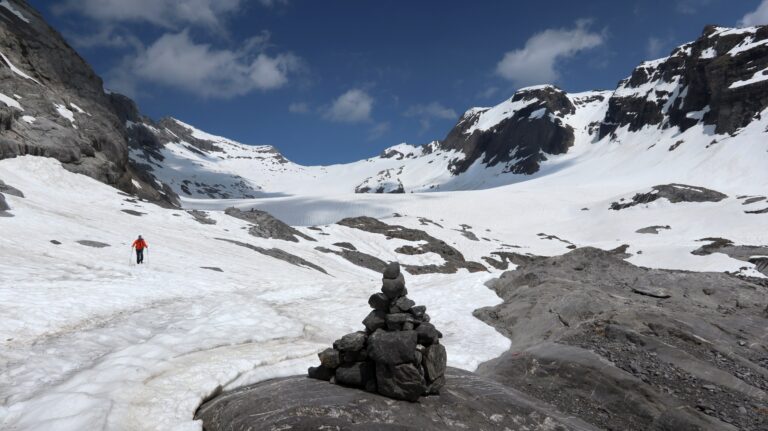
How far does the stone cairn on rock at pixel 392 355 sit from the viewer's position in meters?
8.95

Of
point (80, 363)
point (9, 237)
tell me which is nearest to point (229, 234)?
point (9, 237)

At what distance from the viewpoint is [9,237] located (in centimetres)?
2250

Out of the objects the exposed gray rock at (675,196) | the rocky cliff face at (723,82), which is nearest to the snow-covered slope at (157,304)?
the exposed gray rock at (675,196)

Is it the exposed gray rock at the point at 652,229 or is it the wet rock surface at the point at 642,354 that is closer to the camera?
the wet rock surface at the point at 642,354

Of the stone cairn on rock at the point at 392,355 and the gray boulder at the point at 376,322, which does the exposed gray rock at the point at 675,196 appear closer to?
the stone cairn on rock at the point at 392,355

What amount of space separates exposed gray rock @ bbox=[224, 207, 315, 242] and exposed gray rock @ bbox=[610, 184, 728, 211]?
88.8 metres

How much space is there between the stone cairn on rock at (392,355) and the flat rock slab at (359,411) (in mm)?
243

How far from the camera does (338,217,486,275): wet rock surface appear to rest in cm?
5325

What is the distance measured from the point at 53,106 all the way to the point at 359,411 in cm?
6966

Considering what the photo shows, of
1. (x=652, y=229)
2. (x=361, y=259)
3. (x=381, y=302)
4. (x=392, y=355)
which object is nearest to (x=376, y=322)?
(x=381, y=302)

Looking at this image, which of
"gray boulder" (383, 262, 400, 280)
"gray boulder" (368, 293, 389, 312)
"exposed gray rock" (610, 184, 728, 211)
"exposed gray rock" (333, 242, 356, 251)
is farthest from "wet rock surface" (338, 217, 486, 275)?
"exposed gray rock" (610, 184, 728, 211)

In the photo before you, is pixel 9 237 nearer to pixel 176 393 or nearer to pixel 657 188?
pixel 176 393

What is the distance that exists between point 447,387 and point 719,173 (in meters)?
149

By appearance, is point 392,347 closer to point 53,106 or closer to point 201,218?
point 201,218
